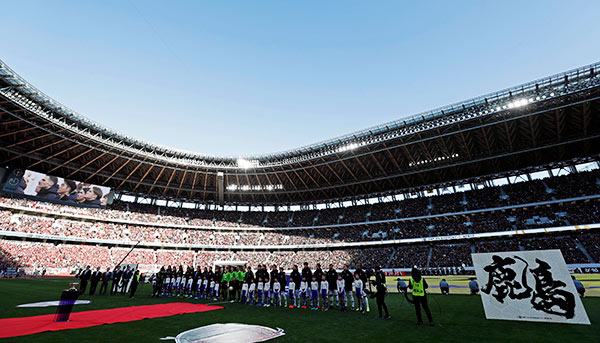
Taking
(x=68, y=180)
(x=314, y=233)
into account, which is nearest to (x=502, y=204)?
(x=314, y=233)

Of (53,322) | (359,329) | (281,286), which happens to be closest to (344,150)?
(281,286)

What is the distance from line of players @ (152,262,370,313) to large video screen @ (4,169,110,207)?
1394 inches

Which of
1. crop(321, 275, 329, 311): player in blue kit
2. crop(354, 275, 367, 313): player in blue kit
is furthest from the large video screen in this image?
crop(354, 275, 367, 313): player in blue kit

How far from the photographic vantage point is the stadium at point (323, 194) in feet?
91.0

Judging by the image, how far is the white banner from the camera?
762cm

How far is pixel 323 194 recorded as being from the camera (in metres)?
52.6

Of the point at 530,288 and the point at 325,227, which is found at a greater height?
the point at 325,227

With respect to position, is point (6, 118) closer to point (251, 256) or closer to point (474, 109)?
point (251, 256)

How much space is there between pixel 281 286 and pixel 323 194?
1573 inches

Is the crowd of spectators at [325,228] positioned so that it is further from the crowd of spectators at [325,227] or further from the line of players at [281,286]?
the line of players at [281,286]

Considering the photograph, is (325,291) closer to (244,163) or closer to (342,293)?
(342,293)

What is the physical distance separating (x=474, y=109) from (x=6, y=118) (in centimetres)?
5064

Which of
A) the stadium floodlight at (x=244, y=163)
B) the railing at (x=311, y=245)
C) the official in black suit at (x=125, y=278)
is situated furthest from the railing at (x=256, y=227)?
the official in black suit at (x=125, y=278)

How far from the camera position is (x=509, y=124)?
29203 millimetres
